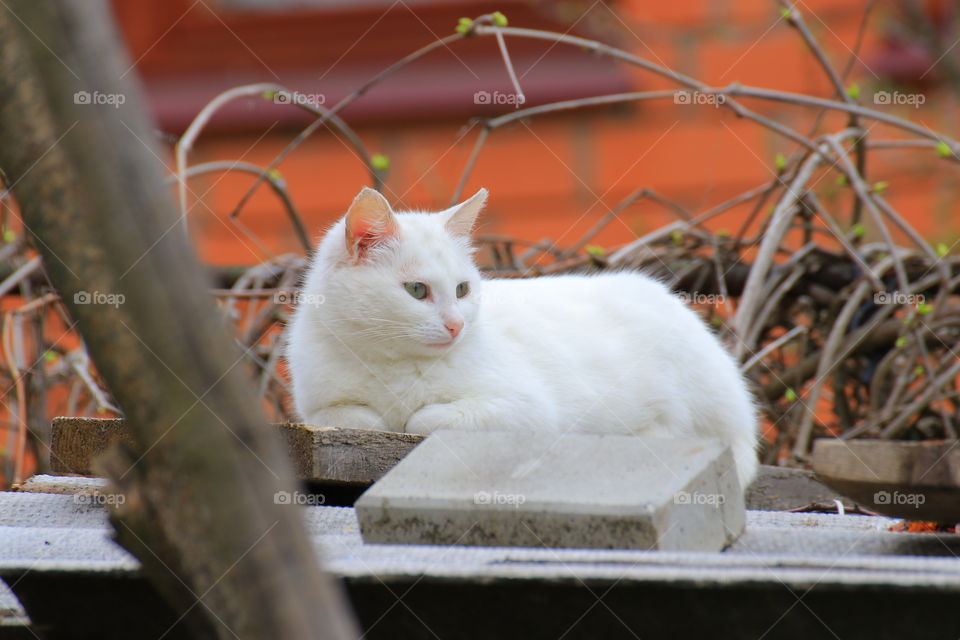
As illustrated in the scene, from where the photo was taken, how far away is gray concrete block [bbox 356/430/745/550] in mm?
1479

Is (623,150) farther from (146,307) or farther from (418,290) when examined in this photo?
(146,307)

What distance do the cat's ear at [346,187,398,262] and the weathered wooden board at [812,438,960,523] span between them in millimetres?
1272

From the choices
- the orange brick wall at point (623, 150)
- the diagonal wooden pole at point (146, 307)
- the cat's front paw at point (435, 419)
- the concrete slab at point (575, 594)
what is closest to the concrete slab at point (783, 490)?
the cat's front paw at point (435, 419)

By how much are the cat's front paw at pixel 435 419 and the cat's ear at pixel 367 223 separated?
16.5 inches

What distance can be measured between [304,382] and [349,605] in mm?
1304

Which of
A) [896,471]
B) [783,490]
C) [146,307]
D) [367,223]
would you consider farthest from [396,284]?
[146,307]

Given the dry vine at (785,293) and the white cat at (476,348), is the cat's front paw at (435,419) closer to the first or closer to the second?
the white cat at (476,348)

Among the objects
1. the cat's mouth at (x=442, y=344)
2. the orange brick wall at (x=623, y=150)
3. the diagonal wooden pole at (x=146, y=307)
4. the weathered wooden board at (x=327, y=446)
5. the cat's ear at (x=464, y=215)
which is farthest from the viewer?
the orange brick wall at (x=623, y=150)

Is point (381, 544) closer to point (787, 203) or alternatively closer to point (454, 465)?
point (454, 465)

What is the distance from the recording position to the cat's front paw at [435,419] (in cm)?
234

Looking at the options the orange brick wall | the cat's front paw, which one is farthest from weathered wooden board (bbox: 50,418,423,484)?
the orange brick wall

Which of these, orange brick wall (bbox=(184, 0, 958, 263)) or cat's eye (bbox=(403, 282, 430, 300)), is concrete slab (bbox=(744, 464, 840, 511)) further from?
orange brick wall (bbox=(184, 0, 958, 263))

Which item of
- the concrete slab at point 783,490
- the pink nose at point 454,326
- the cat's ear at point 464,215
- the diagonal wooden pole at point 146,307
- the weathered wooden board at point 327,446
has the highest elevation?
the diagonal wooden pole at point 146,307

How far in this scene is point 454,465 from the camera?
1.71 metres
